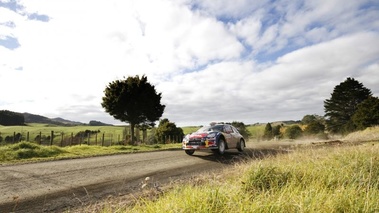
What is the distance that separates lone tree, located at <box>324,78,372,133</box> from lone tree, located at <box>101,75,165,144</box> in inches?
1432

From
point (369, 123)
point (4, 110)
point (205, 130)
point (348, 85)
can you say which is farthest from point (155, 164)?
point (4, 110)

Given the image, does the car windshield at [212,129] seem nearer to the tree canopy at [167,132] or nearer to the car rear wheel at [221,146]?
the car rear wheel at [221,146]

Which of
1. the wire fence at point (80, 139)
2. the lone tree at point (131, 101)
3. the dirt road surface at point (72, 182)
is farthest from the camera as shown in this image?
the lone tree at point (131, 101)

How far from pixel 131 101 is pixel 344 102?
4210 centimetres

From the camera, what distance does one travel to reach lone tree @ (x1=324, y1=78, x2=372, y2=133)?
5181 centimetres

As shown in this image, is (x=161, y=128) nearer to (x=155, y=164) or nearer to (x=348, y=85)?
(x=348, y=85)

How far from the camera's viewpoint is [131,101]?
115ft

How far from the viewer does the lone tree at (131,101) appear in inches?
1362

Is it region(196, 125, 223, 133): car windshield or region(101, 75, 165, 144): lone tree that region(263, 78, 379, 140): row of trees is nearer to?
region(101, 75, 165, 144): lone tree

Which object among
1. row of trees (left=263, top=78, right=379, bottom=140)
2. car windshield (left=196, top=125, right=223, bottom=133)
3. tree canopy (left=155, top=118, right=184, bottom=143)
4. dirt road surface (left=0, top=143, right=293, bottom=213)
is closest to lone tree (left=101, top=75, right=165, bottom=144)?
tree canopy (left=155, top=118, right=184, bottom=143)

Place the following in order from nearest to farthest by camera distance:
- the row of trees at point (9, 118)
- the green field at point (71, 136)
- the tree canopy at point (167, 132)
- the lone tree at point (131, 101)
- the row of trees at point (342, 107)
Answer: the green field at point (71, 136) < the lone tree at point (131, 101) < the row of trees at point (342, 107) < the tree canopy at point (167, 132) < the row of trees at point (9, 118)

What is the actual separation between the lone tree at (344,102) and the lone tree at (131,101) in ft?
119

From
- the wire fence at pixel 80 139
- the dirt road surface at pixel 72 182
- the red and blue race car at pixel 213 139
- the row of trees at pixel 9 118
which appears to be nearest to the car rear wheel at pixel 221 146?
the red and blue race car at pixel 213 139

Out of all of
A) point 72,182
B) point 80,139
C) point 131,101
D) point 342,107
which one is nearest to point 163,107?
point 131,101
